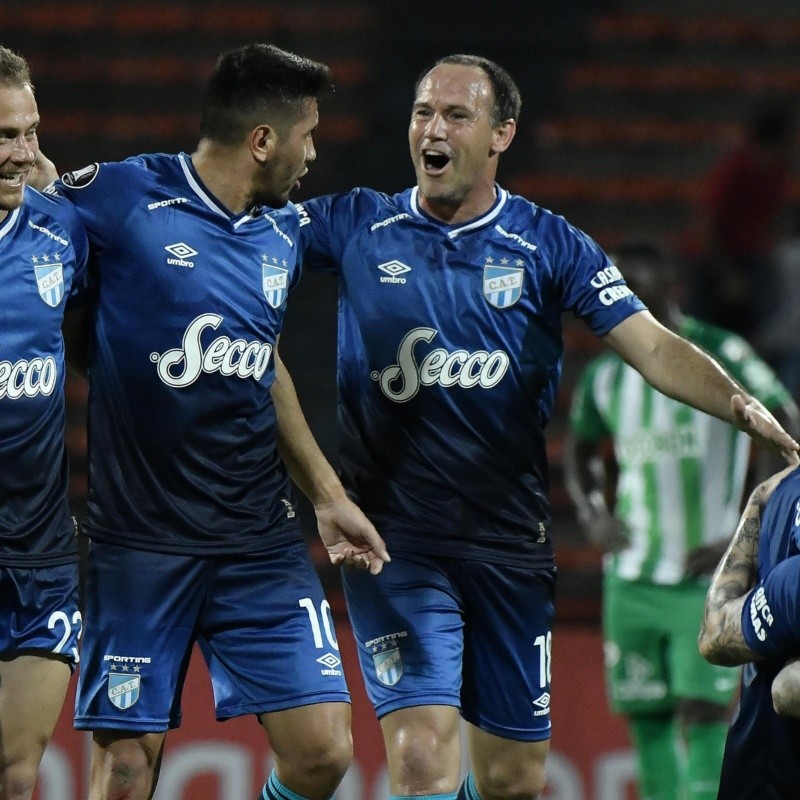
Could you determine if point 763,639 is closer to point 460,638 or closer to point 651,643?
point 460,638

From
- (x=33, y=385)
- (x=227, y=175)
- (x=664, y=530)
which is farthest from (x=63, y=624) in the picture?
(x=664, y=530)

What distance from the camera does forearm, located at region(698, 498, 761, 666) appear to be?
349cm

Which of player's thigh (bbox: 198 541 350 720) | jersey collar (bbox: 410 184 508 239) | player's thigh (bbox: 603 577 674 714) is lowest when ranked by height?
player's thigh (bbox: 603 577 674 714)

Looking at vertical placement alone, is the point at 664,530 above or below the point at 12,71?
below

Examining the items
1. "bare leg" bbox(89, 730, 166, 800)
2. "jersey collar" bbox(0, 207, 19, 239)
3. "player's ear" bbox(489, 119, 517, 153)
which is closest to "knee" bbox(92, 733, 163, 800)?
"bare leg" bbox(89, 730, 166, 800)

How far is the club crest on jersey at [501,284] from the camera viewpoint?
4684 mm

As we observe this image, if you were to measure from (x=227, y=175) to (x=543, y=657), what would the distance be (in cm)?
166

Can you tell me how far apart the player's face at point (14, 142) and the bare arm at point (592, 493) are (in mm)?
3200

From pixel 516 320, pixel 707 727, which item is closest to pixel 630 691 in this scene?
pixel 707 727

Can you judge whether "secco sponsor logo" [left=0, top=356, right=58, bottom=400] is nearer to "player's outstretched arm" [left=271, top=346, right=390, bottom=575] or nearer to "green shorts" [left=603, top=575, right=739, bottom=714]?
"player's outstretched arm" [left=271, top=346, right=390, bottom=575]

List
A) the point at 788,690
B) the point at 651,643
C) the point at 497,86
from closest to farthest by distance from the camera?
the point at 788,690, the point at 497,86, the point at 651,643

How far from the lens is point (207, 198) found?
4.36 m

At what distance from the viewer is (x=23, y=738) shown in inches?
158

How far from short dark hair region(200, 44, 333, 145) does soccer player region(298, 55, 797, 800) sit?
16.0 inches
